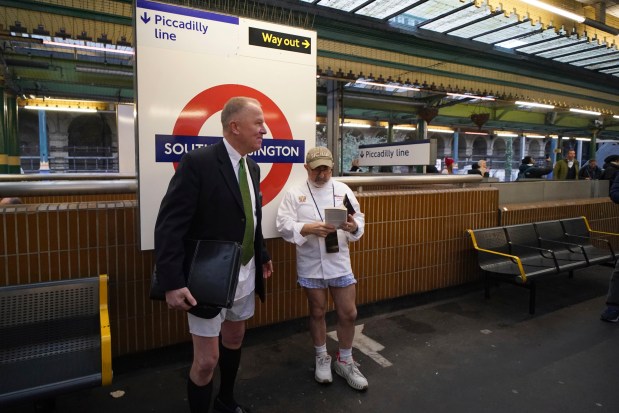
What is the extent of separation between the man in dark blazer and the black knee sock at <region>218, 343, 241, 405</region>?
0.23 meters

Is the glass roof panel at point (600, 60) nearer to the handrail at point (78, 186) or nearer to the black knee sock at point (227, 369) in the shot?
the handrail at point (78, 186)

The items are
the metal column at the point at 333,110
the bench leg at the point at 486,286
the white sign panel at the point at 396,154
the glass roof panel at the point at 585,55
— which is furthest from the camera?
the metal column at the point at 333,110

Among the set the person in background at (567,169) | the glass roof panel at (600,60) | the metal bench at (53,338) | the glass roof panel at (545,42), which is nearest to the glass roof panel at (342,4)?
the glass roof panel at (545,42)

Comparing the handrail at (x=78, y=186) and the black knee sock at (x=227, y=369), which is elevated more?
the handrail at (x=78, y=186)

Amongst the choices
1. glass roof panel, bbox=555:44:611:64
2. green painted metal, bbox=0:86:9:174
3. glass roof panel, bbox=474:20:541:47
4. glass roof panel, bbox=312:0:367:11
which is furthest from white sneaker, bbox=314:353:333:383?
green painted metal, bbox=0:86:9:174

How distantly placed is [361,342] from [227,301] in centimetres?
185

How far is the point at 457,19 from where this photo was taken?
5.52 metres

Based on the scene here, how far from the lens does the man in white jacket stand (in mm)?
2473

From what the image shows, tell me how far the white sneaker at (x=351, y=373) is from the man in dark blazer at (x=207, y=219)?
907 millimetres

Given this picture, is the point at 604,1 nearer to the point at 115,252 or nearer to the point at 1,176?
the point at 115,252

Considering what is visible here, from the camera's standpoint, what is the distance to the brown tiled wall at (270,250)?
2334mm

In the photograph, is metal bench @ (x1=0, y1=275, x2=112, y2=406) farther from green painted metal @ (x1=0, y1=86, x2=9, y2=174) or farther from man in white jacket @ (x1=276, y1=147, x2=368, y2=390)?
green painted metal @ (x1=0, y1=86, x2=9, y2=174)

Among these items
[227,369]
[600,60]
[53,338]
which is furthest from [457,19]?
[53,338]

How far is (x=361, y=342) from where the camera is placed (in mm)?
3195
